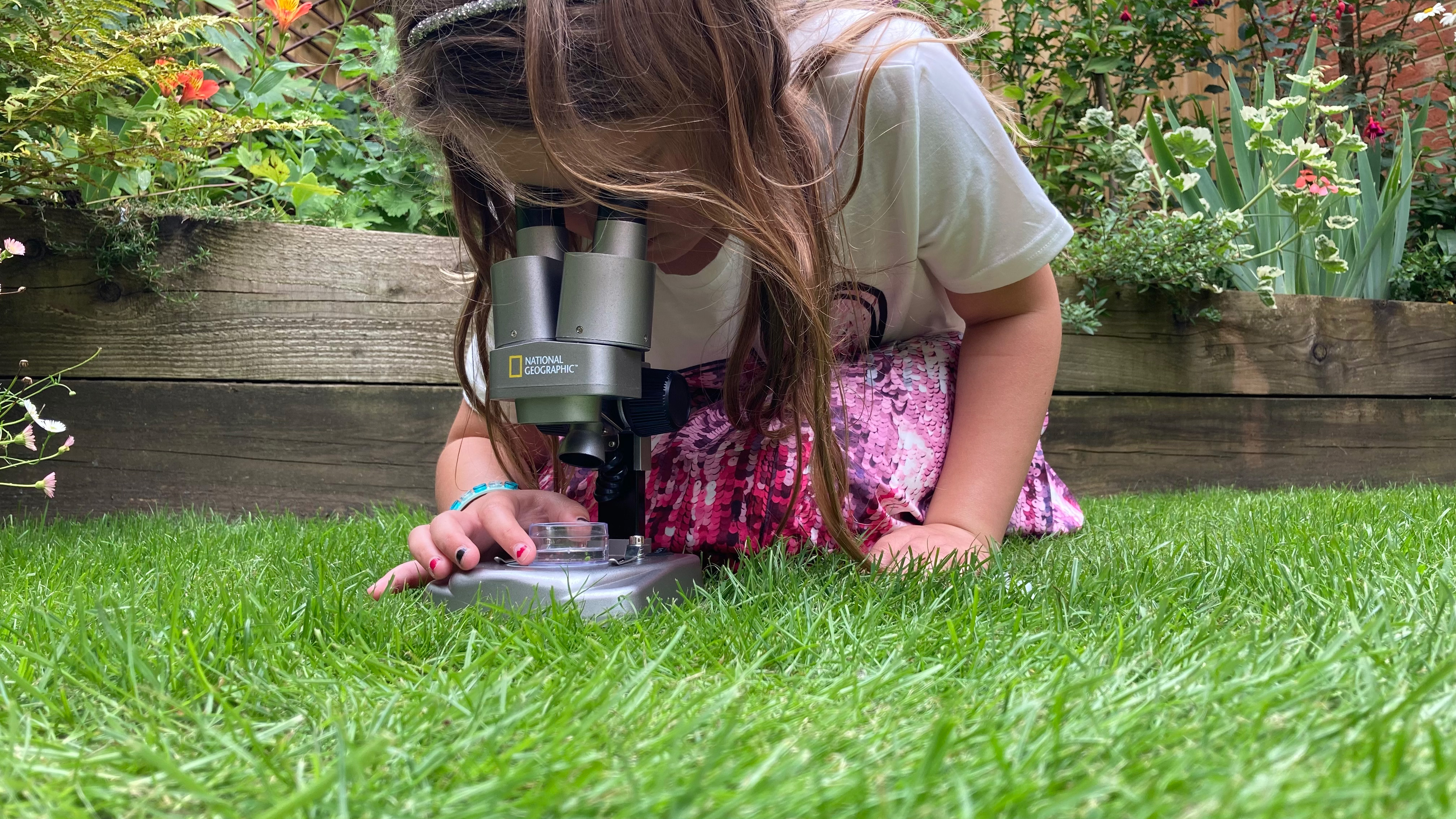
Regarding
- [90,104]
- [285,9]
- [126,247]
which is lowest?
[126,247]

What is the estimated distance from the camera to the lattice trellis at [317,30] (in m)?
3.21

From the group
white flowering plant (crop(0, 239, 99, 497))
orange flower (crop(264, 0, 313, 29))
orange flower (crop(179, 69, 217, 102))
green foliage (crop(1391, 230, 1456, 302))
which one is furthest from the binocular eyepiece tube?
green foliage (crop(1391, 230, 1456, 302))

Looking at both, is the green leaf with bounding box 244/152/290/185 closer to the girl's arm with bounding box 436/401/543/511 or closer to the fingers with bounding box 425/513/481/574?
the girl's arm with bounding box 436/401/543/511

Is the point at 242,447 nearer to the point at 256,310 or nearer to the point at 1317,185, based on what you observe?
the point at 256,310

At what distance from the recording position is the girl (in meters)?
1.14

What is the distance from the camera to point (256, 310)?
2258 millimetres

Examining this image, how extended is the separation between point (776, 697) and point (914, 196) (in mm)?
873

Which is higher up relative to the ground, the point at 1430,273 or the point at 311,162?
the point at 311,162

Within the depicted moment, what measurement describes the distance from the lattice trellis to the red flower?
8.92ft

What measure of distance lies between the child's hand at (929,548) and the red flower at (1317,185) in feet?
6.89

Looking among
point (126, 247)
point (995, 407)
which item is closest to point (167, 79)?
point (126, 247)

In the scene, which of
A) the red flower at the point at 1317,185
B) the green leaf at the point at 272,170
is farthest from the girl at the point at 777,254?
the red flower at the point at 1317,185

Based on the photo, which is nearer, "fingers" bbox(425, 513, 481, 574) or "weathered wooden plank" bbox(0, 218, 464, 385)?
"fingers" bbox(425, 513, 481, 574)

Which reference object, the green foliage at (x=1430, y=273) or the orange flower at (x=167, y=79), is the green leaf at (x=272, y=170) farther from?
the green foliage at (x=1430, y=273)
